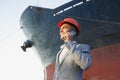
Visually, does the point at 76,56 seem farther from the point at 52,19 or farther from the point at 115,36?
the point at 52,19

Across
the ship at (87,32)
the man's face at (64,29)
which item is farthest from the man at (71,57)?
the ship at (87,32)

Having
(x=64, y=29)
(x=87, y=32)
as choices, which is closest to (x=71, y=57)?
(x=64, y=29)

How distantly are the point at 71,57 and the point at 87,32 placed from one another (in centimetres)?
734

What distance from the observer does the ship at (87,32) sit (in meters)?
8.08

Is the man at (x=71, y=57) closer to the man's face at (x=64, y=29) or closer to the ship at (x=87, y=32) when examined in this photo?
the man's face at (x=64, y=29)

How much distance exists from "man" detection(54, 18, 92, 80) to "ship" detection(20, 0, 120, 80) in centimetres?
600

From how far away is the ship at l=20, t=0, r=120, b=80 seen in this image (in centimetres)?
808

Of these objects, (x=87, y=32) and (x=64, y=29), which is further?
(x=87, y=32)

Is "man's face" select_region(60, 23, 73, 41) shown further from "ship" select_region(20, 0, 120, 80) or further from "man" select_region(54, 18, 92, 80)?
"ship" select_region(20, 0, 120, 80)

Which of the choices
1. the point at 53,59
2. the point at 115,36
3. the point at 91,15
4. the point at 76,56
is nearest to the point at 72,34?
the point at 76,56

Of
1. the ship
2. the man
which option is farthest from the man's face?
the ship

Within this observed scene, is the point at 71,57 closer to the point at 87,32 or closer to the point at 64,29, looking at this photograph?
the point at 64,29

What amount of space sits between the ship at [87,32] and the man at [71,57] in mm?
6002

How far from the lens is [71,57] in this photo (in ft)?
6.11
